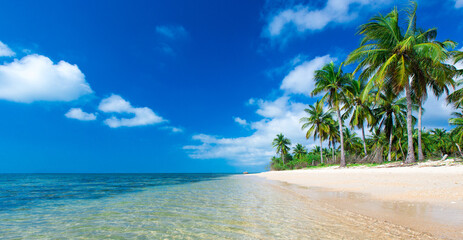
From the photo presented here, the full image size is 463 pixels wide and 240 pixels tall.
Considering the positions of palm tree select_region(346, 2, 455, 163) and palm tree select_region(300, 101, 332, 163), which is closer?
palm tree select_region(346, 2, 455, 163)

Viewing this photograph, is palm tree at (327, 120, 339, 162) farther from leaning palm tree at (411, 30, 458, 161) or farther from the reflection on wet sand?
the reflection on wet sand

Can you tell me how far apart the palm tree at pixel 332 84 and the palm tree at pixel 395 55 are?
7.85 meters

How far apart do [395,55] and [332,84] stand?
1021 centimetres

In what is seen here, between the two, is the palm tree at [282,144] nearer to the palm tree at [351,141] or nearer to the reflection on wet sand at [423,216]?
the palm tree at [351,141]

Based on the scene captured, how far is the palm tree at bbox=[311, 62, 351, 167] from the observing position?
25.1 m

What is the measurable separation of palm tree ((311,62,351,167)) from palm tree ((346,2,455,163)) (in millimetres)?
7846

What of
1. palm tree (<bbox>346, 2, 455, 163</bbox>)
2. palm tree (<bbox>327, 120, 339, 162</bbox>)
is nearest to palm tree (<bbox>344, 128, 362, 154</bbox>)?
palm tree (<bbox>327, 120, 339, 162</bbox>)

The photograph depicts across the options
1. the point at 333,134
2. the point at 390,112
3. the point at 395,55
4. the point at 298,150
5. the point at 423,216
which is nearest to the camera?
the point at 423,216

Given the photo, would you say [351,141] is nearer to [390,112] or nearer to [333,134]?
[333,134]

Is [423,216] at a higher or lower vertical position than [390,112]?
lower

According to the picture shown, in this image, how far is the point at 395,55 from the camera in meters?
14.9

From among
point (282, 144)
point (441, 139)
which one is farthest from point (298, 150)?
point (441, 139)

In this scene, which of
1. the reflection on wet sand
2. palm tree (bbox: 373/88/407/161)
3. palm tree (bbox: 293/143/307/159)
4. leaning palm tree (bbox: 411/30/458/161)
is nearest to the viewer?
the reflection on wet sand

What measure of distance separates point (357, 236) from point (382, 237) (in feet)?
1.11
